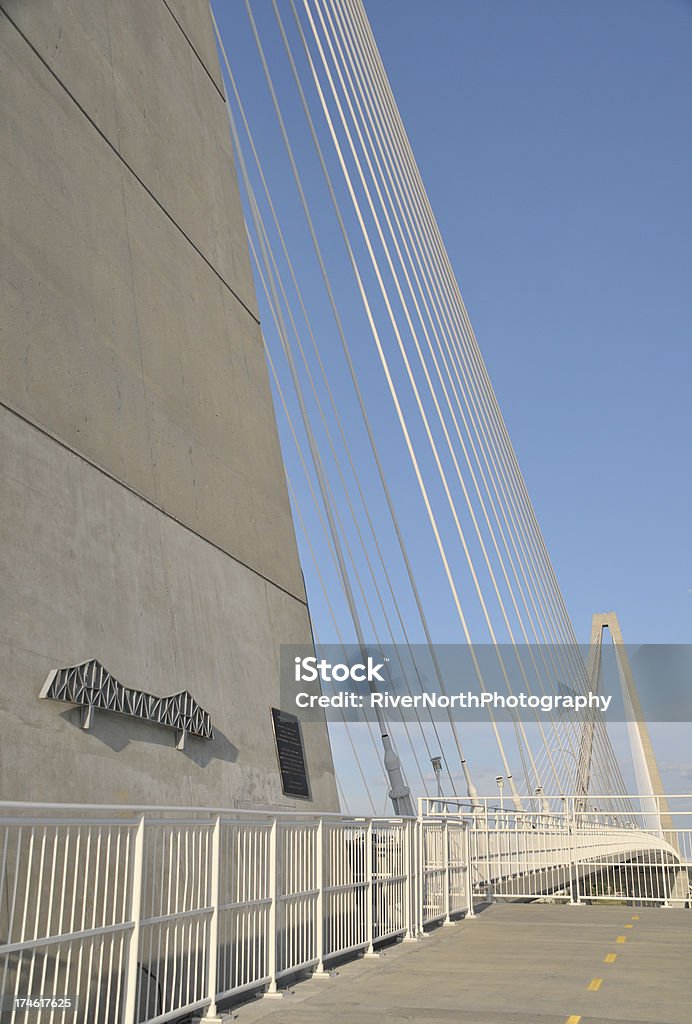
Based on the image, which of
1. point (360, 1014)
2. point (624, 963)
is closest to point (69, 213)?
point (360, 1014)

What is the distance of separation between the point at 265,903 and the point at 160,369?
574 cm

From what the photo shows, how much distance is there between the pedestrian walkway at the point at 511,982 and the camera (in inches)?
246

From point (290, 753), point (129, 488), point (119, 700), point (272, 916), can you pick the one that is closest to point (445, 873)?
point (290, 753)

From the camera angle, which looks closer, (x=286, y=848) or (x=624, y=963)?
(x=286, y=848)

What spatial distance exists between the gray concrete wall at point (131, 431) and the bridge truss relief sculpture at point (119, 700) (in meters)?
0.12

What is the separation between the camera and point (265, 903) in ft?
23.0

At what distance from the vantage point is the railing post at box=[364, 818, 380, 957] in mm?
8996

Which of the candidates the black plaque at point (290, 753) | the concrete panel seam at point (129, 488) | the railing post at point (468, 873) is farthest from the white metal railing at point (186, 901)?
the concrete panel seam at point (129, 488)

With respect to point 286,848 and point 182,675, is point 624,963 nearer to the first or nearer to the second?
point 286,848

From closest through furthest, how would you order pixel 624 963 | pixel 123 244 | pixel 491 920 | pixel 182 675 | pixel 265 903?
1. pixel 265 903
2. pixel 624 963
3. pixel 182 675
4. pixel 123 244
5. pixel 491 920

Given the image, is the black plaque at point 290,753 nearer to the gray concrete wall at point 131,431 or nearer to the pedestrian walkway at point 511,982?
the gray concrete wall at point 131,431

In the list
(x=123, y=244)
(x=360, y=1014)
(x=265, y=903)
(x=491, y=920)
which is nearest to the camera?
(x=360, y=1014)

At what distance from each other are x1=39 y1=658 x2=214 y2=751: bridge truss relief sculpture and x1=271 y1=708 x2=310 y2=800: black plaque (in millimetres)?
1909

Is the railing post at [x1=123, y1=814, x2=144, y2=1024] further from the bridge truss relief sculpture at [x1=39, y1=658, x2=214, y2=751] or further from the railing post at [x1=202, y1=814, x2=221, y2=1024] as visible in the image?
the bridge truss relief sculpture at [x1=39, y1=658, x2=214, y2=751]
